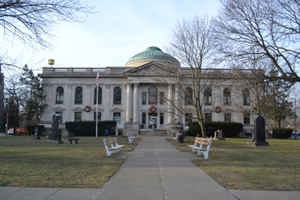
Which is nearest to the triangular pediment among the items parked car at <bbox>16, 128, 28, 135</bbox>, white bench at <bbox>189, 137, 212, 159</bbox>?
parked car at <bbox>16, 128, 28, 135</bbox>

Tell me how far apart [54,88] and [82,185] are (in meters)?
52.4

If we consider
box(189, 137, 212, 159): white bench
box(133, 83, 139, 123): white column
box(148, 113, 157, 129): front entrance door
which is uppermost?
box(133, 83, 139, 123): white column

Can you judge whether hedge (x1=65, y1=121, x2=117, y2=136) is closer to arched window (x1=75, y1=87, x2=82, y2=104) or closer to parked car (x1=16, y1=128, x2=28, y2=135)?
parked car (x1=16, y1=128, x2=28, y2=135)

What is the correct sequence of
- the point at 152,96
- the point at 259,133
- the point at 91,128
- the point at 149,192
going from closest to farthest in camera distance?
the point at 149,192, the point at 259,133, the point at 91,128, the point at 152,96

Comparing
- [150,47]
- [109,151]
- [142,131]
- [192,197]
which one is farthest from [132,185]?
[150,47]

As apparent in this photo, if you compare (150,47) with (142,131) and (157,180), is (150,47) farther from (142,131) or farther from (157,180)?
(157,180)

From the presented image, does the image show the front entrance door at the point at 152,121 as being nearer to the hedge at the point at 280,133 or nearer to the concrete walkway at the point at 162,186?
the hedge at the point at 280,133

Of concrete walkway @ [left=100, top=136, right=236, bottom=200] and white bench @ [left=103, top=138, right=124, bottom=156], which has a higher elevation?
white bench @ [left=103, top=138, right=124, bottom=156]

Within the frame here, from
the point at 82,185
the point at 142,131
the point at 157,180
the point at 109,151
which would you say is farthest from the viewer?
the point at 142,131

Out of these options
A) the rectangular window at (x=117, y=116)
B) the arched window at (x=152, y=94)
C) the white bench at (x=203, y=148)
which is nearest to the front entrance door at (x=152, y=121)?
the arched window at (x=152, y=94)

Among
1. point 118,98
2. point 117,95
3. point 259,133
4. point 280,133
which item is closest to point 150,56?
point 117,95

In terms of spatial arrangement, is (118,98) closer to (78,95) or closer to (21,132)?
(78,95)

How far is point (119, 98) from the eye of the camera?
55594 millimetres

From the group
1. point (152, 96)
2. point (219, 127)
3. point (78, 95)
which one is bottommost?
point (219, 127)
